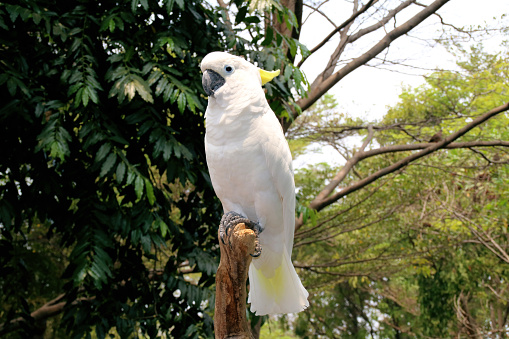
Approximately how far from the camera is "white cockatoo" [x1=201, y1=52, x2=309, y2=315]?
1.54 m

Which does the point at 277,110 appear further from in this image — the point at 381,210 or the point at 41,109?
the point at 381,210

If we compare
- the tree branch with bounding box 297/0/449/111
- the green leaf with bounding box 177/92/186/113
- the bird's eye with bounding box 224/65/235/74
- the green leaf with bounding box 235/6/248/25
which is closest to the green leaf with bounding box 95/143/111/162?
the green leaf with bounding box 177/92/186/113

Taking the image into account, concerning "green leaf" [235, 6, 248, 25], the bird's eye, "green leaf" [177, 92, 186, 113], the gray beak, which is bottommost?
the gray beak

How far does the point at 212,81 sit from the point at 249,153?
286 mm

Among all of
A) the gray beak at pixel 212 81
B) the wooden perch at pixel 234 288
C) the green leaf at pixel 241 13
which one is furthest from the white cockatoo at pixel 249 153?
the green leaf at pixel 241 13

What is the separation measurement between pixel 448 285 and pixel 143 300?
13.8ft

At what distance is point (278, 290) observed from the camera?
1782mm

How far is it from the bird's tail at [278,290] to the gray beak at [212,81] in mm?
654

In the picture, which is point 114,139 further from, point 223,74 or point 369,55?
point 369,55

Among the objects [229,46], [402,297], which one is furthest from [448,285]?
[229,46]

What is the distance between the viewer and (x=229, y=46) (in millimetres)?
2559

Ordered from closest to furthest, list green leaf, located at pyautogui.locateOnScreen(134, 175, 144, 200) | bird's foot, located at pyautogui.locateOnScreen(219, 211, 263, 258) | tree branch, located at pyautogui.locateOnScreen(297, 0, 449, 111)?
bird's foot, located at pyautogui.locateOnScreen(219, 211, 263, 258), green leaf, located at pyautogui.locateOnScreen(134, 175, 144, 200), tree branch, located at pyautogui.locateOnScreen(297, 0, 449, 111)

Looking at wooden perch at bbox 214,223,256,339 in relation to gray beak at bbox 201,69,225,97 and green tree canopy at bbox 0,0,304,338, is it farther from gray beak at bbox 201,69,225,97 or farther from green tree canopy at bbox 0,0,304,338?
green tree canopy at bbox 0,0,304,338

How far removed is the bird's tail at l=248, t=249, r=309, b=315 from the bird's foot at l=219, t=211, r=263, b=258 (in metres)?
0.14
